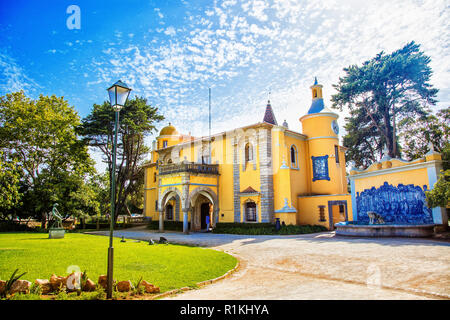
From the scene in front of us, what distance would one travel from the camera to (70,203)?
28438 millimetres

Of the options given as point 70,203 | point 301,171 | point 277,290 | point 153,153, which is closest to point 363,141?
point 301,171

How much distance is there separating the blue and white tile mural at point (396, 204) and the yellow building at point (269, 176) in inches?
72.8

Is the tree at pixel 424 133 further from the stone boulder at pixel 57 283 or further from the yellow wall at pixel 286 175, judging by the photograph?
the stone boulder at pixel 57 283

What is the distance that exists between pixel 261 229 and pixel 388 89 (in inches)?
676

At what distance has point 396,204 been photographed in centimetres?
1725

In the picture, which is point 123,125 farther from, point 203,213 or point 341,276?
point 341,276

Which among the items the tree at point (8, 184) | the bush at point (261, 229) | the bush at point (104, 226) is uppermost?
the tree at point (8, 184)

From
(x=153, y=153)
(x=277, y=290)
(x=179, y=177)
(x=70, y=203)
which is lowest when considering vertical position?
(x=277, y=290)

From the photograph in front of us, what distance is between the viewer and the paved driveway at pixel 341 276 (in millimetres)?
5855

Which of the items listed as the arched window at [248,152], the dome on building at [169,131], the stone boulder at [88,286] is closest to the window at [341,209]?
the arched window at [248,152]

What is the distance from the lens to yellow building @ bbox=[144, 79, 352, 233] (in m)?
22.1

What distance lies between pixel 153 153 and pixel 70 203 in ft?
35.8

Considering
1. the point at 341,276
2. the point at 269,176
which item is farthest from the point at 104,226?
the point at 341,276
